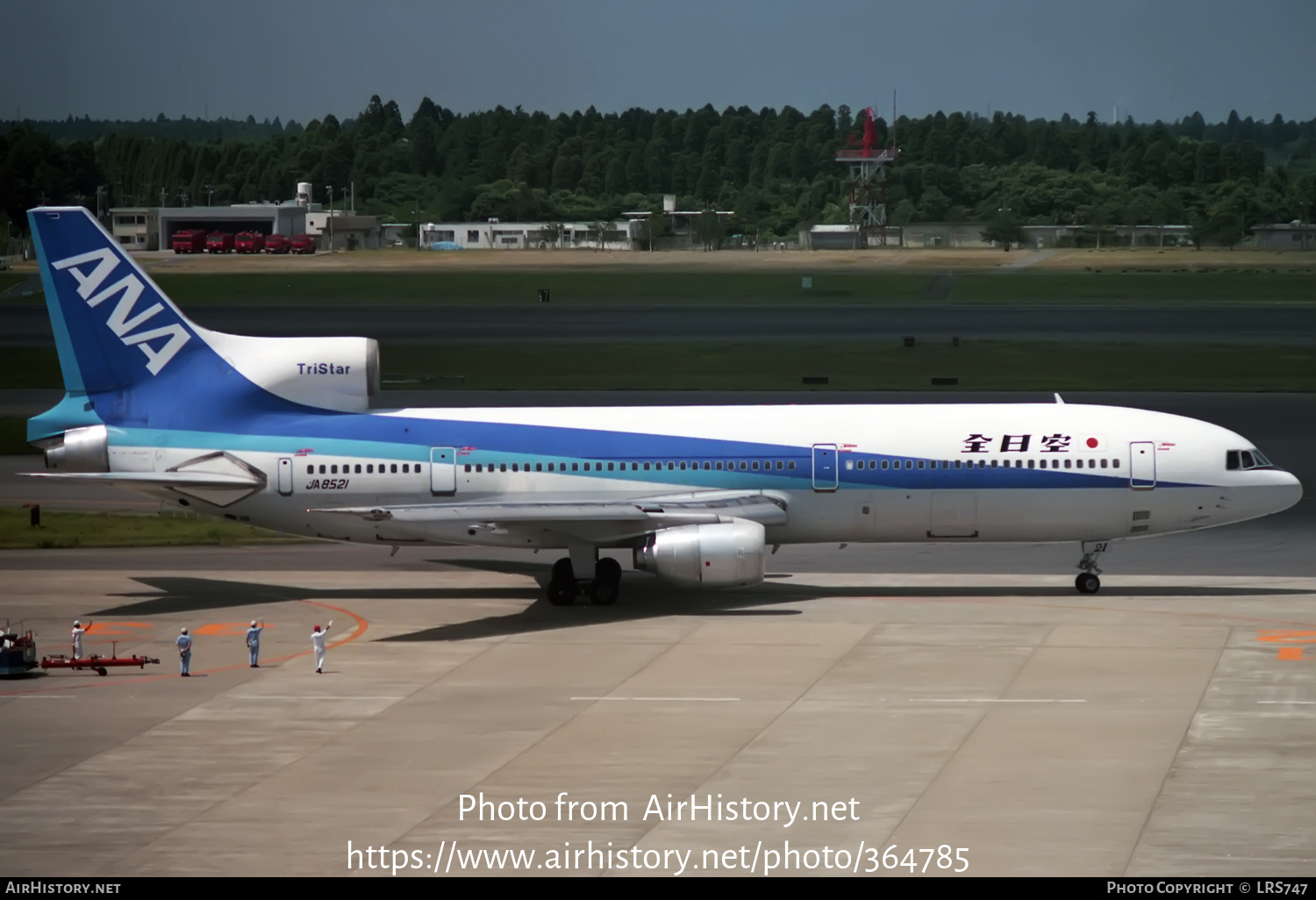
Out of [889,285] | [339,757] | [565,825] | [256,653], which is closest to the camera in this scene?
[565,825]

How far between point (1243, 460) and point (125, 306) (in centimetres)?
2852

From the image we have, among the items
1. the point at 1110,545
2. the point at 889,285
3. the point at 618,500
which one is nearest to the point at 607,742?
the point at 618,500

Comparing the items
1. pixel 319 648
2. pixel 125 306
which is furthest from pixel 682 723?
pixel 125 306

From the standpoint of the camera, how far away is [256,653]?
120ft

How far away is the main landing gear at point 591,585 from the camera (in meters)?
42.8

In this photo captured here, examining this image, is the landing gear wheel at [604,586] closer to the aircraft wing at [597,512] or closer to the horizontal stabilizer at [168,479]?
the aircraft wing at [597,512]

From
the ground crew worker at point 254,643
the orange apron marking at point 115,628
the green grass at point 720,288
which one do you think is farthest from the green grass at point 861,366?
the ground crew worker at point 254,643

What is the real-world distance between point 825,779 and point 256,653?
1454cm

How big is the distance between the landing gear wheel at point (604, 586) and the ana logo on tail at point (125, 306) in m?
12.0

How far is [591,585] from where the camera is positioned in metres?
42.9

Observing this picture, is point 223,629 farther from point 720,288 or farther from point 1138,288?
point 1138,288

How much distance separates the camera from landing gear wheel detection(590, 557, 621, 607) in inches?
1687

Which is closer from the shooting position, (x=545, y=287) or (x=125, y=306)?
(x=125, y=306)
